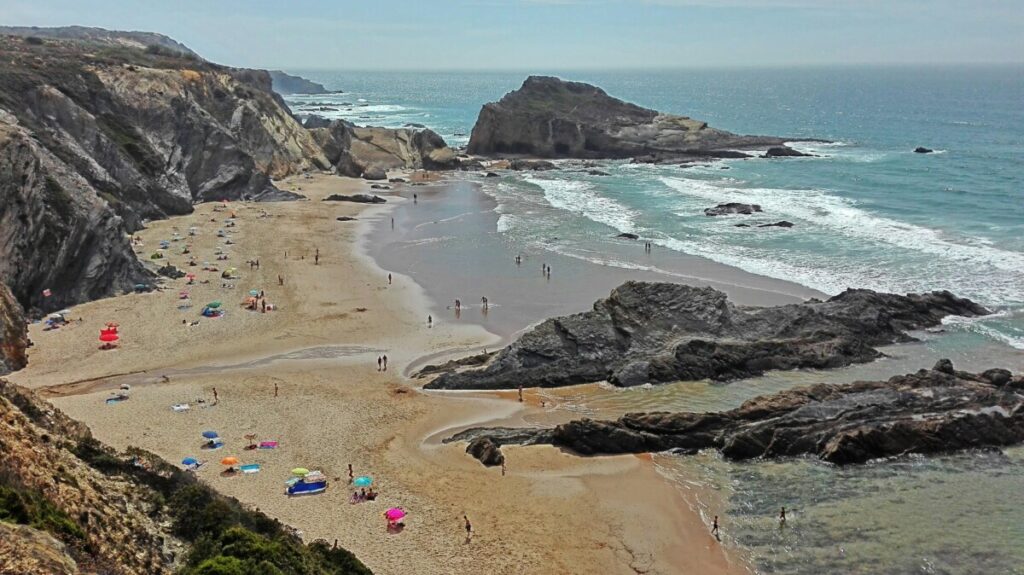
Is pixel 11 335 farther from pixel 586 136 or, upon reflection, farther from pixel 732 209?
pixel 586 136

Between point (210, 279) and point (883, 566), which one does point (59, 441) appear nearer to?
point (883, 566)

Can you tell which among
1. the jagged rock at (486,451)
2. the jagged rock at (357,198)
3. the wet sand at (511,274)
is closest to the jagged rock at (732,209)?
the wet sand at (511,274)

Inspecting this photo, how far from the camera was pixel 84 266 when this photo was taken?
3525cm

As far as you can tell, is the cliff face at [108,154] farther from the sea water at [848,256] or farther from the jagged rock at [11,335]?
the sea water at [848,256]

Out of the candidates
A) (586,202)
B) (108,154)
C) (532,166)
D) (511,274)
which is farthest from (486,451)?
(532,166)

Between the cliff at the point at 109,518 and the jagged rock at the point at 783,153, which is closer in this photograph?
the cliff at the point at 109,518

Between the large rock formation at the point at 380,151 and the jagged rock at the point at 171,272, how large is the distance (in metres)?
38.0

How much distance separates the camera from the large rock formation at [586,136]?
90.6 metres

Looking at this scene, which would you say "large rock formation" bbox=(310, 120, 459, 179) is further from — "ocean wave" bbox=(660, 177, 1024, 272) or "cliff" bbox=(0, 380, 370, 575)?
"cliff" bbox=(0, 380, 370, 575)

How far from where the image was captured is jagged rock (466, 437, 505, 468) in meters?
21.7

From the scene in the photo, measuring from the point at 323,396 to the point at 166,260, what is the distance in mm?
20890

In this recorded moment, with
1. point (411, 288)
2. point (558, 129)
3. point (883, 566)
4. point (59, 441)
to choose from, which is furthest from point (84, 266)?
point (558, 129)

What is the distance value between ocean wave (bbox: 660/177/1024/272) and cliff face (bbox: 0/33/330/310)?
36.3 metres

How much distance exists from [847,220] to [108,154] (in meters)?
47.4
